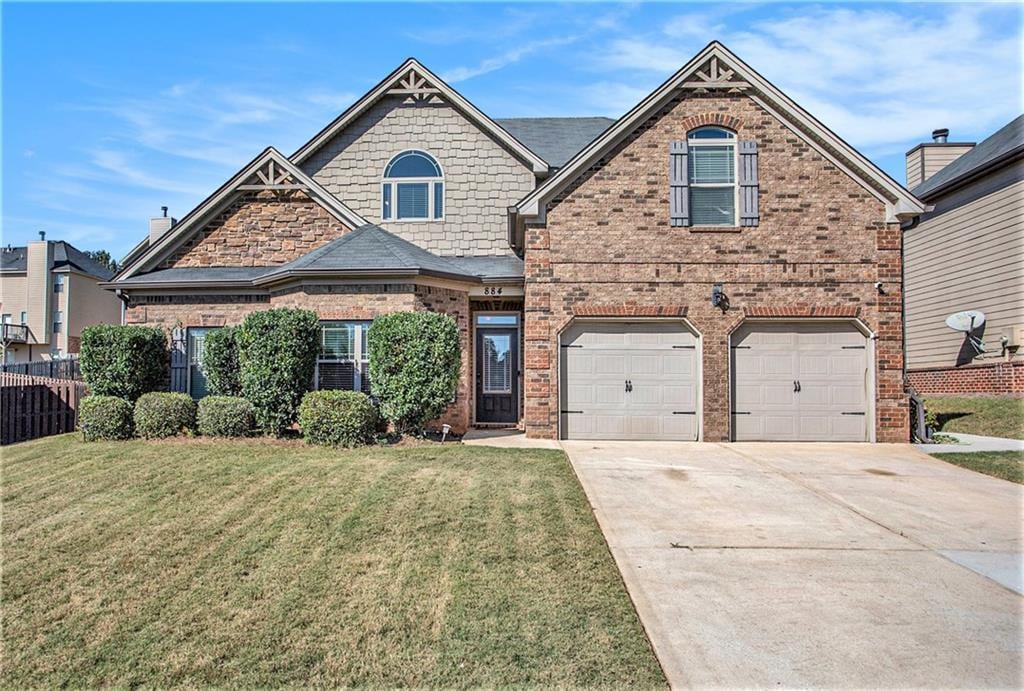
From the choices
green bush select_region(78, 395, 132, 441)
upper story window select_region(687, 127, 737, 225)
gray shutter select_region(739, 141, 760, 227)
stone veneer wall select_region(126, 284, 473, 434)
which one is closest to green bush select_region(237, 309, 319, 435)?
stone veneer wall select_region(126, 284, 473, 434)

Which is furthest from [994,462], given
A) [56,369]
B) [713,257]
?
[56,369]

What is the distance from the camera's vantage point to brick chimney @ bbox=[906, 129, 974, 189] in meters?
19.8

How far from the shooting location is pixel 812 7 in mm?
9242

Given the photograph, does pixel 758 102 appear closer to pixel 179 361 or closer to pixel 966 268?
pixel 966 268

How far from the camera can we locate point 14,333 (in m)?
34.2

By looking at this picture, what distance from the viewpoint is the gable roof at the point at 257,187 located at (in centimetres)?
1380

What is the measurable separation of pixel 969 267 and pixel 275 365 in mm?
17711

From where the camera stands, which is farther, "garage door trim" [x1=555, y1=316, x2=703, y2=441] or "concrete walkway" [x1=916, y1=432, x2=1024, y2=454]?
"garage door trim" [x1=555, y1=316, x2=703, y2=441]

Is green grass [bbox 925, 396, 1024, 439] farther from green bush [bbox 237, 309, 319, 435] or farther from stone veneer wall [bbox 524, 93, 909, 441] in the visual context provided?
green bush [bbox 237, 309, 319, 435]

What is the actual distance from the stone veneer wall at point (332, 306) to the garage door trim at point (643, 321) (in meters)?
2.02

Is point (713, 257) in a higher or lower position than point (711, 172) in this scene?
lower

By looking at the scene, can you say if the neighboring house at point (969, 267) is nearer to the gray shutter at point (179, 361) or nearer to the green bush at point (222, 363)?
the green bush at point (222, 363)

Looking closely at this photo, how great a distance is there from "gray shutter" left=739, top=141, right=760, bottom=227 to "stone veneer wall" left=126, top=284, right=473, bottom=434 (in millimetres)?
5724

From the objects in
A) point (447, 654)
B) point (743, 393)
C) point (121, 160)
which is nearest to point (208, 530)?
point (447, 654)
